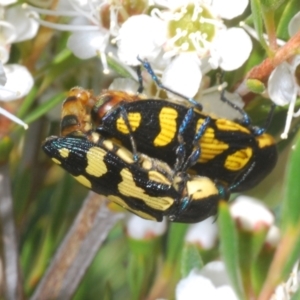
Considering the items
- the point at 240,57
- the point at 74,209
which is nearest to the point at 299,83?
the point at 240,57

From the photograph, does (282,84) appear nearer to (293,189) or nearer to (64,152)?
(293,189)

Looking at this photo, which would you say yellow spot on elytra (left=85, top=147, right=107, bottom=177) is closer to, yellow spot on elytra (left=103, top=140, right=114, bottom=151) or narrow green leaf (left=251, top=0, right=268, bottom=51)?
yellow spot on elytra (left=103, top=140, right=114, bottom=151)

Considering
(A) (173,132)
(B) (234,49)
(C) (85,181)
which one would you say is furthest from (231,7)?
(C) (85,181)

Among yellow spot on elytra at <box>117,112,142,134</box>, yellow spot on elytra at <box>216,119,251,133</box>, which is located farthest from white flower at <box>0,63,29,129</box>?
yellow spot on elytra at <box>216,119,251,133</box>

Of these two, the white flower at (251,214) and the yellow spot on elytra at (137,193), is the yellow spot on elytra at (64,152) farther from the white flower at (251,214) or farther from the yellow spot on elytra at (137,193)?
the white flower at (251,214)

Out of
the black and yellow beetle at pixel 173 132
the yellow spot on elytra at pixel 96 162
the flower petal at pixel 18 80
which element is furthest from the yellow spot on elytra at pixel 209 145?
the flower petal at pixel 18 80
